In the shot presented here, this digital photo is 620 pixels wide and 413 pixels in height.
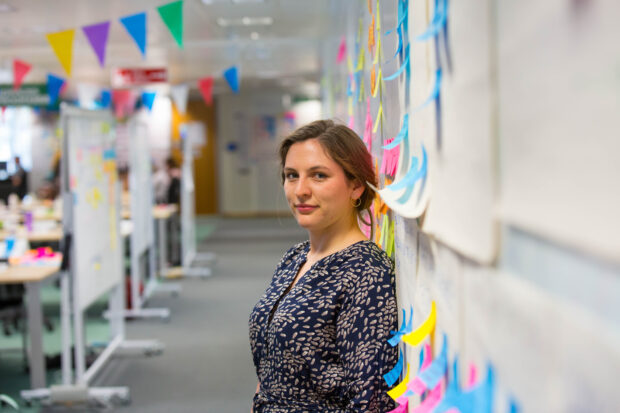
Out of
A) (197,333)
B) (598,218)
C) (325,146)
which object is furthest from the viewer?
(197,333)

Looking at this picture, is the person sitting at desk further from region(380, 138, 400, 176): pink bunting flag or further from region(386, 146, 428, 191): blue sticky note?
region(386, 146, 428, 191): blue sticky note

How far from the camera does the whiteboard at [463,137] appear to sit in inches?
24.5

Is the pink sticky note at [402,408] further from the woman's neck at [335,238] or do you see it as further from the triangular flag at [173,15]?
the triangular flag at [173,15]

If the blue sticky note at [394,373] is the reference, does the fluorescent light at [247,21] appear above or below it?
above

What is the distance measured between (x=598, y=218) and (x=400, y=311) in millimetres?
953

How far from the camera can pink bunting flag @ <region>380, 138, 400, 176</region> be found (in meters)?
1.27

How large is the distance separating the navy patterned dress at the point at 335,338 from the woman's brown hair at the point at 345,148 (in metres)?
0.16

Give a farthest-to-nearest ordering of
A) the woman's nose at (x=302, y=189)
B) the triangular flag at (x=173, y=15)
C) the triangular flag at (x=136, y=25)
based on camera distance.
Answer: the triangular flag at (x=136, y=25) → the triangular flag at (x=173, y=15) → the woman's nose at (x=302, y=189)

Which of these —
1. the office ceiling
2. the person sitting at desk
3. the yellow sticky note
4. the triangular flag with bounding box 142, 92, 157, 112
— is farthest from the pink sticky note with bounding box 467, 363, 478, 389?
the person sitting at desk

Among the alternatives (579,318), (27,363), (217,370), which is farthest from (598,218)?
(27,363)

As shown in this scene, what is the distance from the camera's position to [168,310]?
6438mm

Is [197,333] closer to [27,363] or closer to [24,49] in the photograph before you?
[27,363]

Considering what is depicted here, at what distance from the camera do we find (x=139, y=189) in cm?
639

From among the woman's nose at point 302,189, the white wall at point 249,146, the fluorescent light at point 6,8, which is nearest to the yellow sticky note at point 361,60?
the woman's nose at point 302,189
